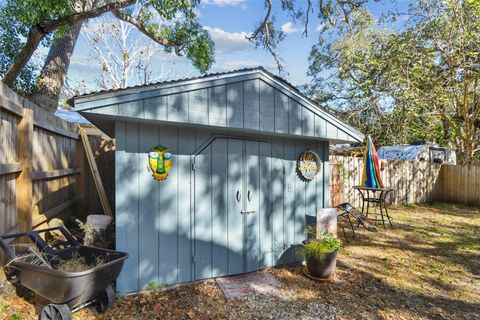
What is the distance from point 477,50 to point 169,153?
11140mm

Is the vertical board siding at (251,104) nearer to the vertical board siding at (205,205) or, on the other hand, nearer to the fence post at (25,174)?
the vertical board siding at (205,205)

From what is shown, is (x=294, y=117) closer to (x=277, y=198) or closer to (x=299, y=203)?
(x=277, y=198)

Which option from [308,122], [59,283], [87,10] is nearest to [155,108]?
[59,283]

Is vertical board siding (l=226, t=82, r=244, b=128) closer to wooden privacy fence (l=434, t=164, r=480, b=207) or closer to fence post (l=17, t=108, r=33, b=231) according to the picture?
fence post (l=17, t=108, r=33, b=231)

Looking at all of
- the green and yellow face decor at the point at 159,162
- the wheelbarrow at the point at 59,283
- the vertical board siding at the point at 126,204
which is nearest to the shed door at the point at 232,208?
the green and yellow face decor at the point at 159,162

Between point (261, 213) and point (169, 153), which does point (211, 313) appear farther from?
point (169, 153)

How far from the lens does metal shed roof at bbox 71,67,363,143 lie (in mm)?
2740

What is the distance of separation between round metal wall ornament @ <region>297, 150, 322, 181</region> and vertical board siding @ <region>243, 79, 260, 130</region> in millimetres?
1099

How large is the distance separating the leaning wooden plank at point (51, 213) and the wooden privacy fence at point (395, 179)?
7.12 meters

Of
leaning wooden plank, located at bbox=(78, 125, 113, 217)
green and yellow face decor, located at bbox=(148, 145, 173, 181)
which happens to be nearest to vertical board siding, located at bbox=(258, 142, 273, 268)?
green and yellow face decor, located at bbox=(148, 145, 173, 181)

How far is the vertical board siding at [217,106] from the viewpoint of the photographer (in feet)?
10.4

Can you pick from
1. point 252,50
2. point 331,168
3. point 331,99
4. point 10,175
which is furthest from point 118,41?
point 10,175

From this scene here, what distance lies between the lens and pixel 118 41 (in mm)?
16250

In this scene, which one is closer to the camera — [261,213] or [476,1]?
[261,213]
